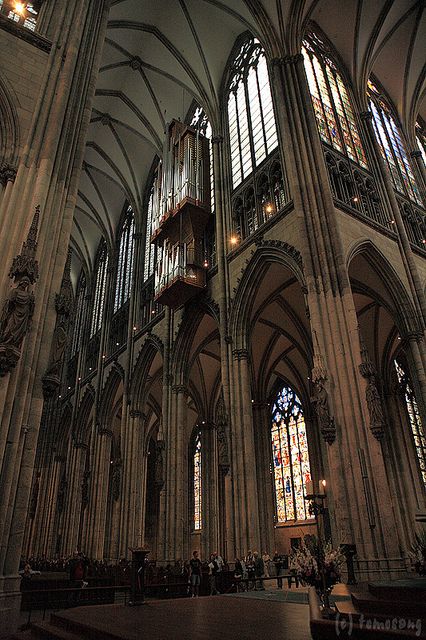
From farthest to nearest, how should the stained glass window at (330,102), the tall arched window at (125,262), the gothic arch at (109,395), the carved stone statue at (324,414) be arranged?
1. the tall arched window at (125,262)
2. the gothic arch at (109,395)
3. the stained glass window at (330,102)
4. the carved stone statue at (324,414)

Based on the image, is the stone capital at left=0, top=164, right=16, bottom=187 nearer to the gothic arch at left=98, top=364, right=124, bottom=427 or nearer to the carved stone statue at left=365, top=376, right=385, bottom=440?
the carved stone statue at left=365, top=376, right=385, bottom=440

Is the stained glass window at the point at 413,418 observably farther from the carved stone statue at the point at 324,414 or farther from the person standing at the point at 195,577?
the person standing at the point at 195,577

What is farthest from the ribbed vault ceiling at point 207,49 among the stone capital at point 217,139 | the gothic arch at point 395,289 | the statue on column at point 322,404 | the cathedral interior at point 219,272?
the statue on column at point 322,404

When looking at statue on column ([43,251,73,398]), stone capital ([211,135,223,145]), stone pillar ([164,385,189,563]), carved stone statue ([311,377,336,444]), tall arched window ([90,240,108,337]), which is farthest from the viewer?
tall arched window ([90,240,108,337])

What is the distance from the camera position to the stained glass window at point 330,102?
1717 cm

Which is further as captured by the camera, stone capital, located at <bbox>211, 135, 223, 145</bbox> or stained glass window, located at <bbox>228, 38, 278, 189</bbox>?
stone capital, located at <bbox>211, 135, 223, 145</bbox>

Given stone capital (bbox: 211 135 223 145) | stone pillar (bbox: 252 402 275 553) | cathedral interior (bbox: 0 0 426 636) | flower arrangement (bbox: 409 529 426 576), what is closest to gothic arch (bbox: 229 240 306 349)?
cathedral interior (bbox: 0 0 426 636)

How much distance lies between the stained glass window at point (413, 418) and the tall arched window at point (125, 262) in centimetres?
1436

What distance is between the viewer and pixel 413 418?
20.0 m

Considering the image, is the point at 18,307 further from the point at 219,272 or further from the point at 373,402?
the point at 219,272

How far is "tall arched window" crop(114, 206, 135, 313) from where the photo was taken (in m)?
26.1

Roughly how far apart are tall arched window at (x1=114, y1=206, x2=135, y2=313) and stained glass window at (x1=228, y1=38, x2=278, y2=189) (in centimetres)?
940

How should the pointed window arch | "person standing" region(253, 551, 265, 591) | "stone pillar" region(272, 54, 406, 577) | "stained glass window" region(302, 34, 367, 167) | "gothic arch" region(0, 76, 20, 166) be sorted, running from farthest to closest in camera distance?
the pointed window arch → "stained glass window" region(302, 34, 367, 167) → "person standing" region(253, 551, 265, 591) → "stone pillar" region(272, 54, 406, 577) → "gothic arch" region(0, 76, 20, 166)

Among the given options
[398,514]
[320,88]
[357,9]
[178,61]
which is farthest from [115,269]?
[398,514]
